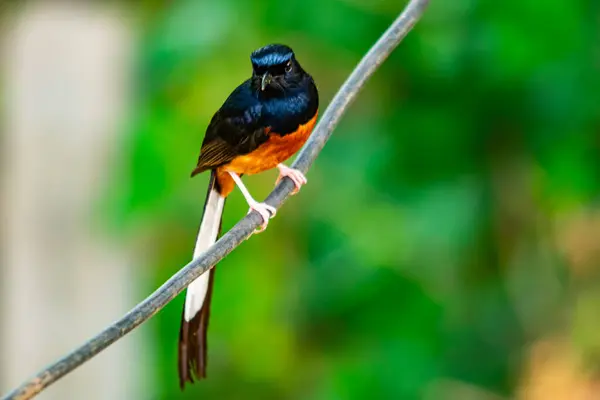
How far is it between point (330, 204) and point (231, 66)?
0.99ft

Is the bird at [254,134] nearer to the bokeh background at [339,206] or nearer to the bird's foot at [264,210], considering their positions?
the bird's foot at [264,210]

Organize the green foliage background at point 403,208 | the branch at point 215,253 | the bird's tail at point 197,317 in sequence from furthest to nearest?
the green foliage background at point 403,208 → the bird's tail at point 197,317 → the branch at point 215,253

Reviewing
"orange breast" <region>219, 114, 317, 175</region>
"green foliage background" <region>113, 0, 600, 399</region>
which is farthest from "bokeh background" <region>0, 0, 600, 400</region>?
"orange breast" <region>219, 114, 317, 175</region>

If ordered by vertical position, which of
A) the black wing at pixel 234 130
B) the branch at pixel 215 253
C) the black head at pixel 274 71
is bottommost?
the branch at pixel 215 253

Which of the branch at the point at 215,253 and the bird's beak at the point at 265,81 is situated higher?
the bird's beak at the point at 265,81

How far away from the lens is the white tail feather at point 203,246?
1.59 ft

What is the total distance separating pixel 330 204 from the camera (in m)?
1.50

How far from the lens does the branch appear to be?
0.89 feet

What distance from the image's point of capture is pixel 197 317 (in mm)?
505

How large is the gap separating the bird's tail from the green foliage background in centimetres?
76

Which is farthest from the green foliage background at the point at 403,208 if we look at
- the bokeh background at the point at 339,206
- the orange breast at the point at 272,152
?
the orange breast at the point at 272,152

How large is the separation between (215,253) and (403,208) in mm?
1118

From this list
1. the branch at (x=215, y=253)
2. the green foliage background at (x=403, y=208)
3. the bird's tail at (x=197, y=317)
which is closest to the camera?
the branch at (x=215, y=253)

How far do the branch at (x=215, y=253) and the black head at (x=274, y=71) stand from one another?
0.03 m
